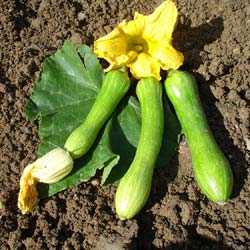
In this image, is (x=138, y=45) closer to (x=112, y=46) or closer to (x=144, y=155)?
(x=112, y=46)

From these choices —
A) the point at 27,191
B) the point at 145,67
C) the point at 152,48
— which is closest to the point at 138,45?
the point at 152,48

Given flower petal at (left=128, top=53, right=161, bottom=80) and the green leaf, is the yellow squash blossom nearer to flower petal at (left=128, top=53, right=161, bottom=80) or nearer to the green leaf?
the green leaf

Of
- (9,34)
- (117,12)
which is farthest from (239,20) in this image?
(9,34)

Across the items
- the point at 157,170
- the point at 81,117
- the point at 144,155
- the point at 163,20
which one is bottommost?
the point at 157,170

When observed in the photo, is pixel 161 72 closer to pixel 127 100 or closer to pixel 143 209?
pixel 127 100

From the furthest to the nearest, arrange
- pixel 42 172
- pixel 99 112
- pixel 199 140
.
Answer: pixel 99 112, pixel 199 140, pixel 42 172

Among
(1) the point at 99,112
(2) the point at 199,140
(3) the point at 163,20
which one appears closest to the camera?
(2) the point at 199,140

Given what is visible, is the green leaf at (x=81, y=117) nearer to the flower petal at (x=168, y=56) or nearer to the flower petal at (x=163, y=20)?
the flower petal at (x=168, y=56)

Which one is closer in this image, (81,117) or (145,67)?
(145,67)
